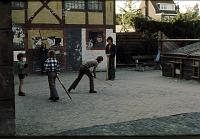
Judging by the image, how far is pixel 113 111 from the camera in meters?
10.4

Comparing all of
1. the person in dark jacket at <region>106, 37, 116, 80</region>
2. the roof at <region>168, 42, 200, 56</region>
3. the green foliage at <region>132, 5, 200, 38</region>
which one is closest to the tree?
the green foliage at <region>132, 5, 200, 38</region>

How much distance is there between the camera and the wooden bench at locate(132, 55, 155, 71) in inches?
963

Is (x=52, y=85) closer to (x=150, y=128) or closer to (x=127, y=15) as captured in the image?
(x=150, y=128)

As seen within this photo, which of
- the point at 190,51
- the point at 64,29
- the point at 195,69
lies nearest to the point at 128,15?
the point at 64,29

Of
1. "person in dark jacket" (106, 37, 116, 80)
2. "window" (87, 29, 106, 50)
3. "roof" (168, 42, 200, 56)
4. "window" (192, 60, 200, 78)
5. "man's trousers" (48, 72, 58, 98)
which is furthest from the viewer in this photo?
"window" (87, 29, 106, 50)

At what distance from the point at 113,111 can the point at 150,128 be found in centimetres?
221

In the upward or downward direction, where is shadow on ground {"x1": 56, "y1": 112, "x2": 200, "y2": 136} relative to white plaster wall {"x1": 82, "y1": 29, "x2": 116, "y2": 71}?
downward

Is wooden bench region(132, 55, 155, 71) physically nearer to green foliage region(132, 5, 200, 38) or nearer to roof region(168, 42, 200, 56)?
green foliage region(132, 5, 200, 38)

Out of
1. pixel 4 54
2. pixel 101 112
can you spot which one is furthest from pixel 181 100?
pixel 4 54

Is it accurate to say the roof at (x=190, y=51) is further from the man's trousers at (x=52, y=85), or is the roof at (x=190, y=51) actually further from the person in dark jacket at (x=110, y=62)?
the man's trousers at (x=52, y=85)

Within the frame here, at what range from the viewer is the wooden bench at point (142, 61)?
24453 millimetres

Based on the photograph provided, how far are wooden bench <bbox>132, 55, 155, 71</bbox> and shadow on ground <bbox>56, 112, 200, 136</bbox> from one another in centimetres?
1493

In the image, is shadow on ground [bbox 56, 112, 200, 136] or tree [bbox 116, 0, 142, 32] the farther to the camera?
tree [bbox 116, 0, 142, 32]

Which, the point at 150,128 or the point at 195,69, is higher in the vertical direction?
the point at 195,69
